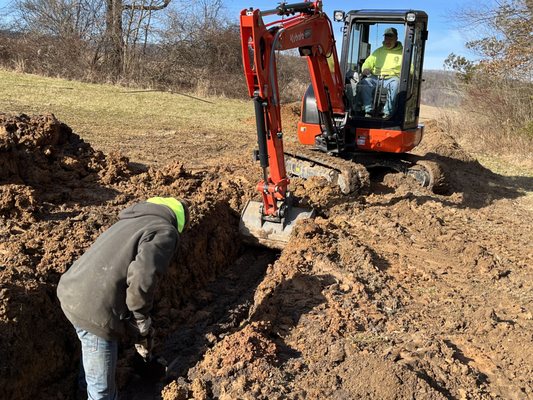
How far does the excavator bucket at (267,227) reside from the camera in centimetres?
619

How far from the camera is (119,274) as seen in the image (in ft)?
10.9

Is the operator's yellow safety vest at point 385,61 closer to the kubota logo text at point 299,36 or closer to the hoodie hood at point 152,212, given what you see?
the kubota logo text at point 299,36

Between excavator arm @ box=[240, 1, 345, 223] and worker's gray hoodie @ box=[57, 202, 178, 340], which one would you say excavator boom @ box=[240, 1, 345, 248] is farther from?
worker's gray hoodie @ box=[57, 202, 178, 340]

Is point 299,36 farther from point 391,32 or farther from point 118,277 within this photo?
point 118,277

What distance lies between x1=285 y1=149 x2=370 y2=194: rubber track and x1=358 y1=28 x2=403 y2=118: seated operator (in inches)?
39.0

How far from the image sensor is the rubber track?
7395mm

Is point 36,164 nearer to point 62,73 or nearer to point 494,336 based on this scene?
point 494,336

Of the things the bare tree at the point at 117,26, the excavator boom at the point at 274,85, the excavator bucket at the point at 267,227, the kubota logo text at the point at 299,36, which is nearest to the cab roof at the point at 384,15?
the excavator boom at the point at 274,85

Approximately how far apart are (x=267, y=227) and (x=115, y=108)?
11.2m

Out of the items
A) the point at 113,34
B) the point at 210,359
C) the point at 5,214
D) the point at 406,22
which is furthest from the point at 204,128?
the point at 113,34

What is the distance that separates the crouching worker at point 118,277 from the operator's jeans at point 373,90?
5.25 meters

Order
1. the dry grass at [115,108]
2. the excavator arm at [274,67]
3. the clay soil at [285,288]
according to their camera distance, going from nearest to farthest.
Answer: the clay soil at [285,288] → the excavator arm at [274,67] → the dry grass at [115,108]

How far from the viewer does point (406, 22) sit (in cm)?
751

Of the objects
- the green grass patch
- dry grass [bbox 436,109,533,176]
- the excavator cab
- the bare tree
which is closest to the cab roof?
the excavator cab
